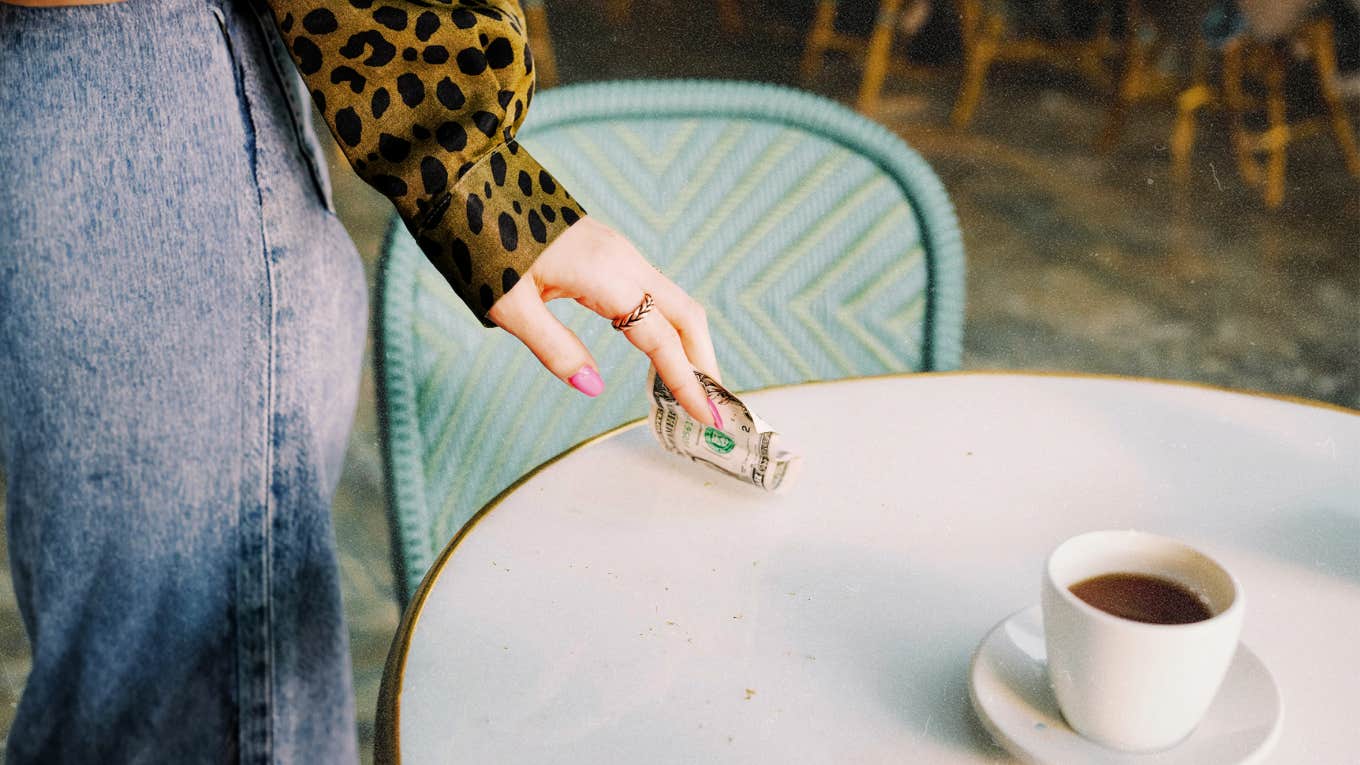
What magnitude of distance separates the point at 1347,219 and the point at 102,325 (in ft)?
11.8

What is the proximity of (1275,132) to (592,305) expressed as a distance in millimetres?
3320

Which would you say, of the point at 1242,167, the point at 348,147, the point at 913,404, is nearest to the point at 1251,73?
the point at 1242,167

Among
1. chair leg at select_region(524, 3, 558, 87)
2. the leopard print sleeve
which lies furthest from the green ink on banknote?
chair leg at select_region(524, 3, 558, 87)

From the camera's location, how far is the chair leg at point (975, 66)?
13.3ft

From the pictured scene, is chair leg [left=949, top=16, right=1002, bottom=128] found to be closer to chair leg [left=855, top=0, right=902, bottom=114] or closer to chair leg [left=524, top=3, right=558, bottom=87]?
chair leg [left=855, top=0, right=902, bottom=114]

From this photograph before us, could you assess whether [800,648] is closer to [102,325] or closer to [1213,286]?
[102,325]

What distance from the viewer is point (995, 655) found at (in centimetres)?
63

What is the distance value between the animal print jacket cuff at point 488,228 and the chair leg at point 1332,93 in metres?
3.57

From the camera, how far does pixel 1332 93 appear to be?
11.8 ft

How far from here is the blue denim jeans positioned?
72 cm

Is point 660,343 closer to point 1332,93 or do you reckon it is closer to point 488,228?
point 488,228

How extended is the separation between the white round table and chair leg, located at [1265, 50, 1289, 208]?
9.63ft

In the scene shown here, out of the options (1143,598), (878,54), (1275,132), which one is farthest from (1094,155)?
(1143,598)

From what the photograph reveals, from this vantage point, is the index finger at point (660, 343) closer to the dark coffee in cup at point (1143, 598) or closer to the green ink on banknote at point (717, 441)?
the green ink on banknote at point (717, 441)
